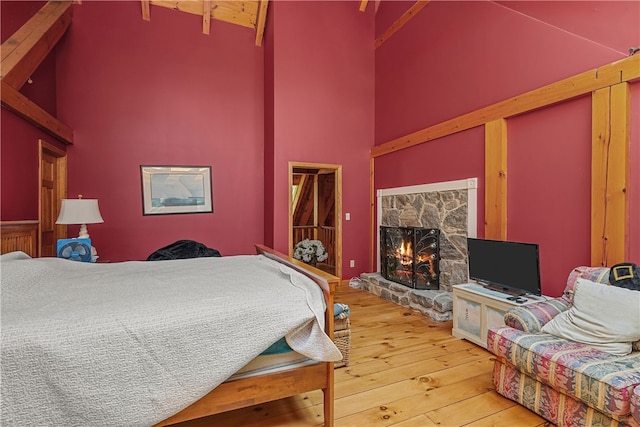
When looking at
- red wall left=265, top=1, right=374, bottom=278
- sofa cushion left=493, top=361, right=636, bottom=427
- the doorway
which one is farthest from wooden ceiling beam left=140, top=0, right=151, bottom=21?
sofa cushion left=493, top=361, right=636, bottom=427

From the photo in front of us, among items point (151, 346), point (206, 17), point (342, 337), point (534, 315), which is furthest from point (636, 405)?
point (206, 17)

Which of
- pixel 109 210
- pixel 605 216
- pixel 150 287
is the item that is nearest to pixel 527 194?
pixel 605 216

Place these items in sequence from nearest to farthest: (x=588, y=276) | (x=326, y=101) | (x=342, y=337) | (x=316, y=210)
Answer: (x=588, y=276)
(x=342, y=337)
(x=326, y=101)
(x=316, y=210)

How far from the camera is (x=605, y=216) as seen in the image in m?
2.49

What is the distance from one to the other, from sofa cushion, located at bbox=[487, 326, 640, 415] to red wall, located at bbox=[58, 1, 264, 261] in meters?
3.97

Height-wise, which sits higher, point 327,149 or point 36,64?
point 36,64

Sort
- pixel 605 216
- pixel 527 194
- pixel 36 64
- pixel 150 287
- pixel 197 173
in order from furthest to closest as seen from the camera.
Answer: pixel 197 173, pixel 36 64, pixel 527 194, pixel 605 216, pixel 150 287

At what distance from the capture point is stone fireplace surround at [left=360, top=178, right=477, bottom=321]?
361 cm

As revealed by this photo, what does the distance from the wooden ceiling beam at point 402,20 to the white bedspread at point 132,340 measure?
441cm

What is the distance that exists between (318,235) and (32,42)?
558 centimetres

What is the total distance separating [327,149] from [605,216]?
11.6 ft

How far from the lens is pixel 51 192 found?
3.96 m

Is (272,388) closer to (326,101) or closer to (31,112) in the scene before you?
(31,112)

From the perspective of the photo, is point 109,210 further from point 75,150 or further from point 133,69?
point 133,69
